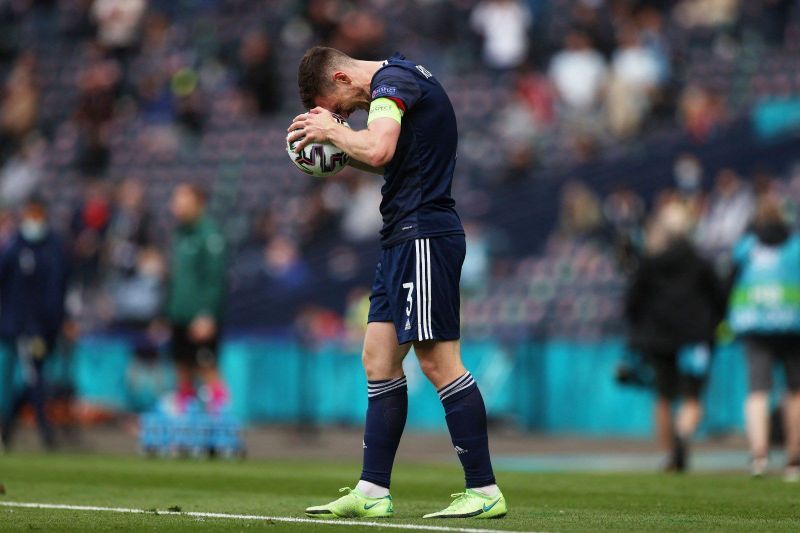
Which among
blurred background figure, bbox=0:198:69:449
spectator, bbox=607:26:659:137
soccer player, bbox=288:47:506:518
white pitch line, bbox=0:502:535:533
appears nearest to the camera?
white pitch line, bbox=0:502:535:533

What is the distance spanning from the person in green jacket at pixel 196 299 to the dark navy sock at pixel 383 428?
25.2ft

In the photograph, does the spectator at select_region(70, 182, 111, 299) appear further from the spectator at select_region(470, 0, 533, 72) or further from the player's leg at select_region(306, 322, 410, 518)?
the player's leg at select_region(306, 322, 410, 518)

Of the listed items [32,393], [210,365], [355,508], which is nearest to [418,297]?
[355,508]

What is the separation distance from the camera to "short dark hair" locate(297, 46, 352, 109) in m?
6.93

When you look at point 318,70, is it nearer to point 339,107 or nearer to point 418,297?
point 339,107

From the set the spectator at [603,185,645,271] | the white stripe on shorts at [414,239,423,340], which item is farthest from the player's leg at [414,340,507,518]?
the spectator at [603,185,645,271]

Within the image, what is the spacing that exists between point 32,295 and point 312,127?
9573 millimetres

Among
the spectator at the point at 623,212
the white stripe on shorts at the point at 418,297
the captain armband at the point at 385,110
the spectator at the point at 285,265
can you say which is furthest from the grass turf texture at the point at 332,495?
the spectator at the point at 285,265

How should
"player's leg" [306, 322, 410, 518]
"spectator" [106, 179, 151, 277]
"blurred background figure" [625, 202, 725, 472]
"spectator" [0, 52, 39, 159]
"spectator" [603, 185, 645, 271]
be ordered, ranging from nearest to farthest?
"player's leg" [306, 322, 410, 518] < "blurred background figure" [625, 202, 725, 472] < "spectator" [603, 185, 645, 271] < "spectator" [106, 179, 151, 277] < "spectator" [0, 52, 39, 159]

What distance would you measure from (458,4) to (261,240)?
522 centimetres

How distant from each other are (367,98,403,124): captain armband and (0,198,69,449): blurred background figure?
374 inches

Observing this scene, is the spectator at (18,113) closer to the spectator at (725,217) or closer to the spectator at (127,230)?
the spectator at (127,230)

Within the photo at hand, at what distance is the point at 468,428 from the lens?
22.6ft

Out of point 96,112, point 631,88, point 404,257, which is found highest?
point 96,112
